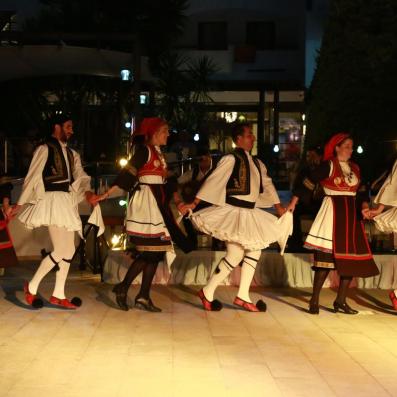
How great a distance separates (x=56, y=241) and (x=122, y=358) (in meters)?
1.95

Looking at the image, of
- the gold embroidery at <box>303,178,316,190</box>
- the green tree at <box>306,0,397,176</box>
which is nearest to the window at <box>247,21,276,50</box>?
the green tree at <box>306,0,397,176</box>

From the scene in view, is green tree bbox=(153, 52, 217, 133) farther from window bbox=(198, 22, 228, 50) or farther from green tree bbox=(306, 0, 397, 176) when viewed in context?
green tree bbox=(306, 0, 397, 176)

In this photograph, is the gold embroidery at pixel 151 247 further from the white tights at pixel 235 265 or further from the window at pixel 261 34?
the window at pixel 261 34

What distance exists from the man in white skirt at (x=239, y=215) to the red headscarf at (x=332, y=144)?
2.01 ft

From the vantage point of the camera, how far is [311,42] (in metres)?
26.3

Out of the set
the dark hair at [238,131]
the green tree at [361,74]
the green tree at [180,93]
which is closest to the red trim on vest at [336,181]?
the dark hair at [238,131]

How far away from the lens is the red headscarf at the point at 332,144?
7453mm

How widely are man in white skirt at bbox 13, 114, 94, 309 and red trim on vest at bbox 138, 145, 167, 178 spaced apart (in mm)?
566

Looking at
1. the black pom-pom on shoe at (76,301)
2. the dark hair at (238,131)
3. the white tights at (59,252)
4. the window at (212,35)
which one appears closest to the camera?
the white tights at (59,252)

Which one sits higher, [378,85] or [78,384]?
[378,85]

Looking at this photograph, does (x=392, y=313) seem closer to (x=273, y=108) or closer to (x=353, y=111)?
(x=353, y=111)

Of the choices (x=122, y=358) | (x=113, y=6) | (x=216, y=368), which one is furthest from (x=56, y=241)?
(x=113, y=6)

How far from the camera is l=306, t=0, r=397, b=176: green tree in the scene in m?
13.2

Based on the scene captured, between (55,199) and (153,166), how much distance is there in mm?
958
